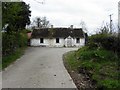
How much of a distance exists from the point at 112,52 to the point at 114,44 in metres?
0.68

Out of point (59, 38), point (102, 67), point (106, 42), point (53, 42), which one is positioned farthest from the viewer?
point (59, 38)

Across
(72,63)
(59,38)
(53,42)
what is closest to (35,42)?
(53,42)

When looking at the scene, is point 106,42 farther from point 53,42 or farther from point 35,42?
point 35,42

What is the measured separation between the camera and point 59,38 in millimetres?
68688

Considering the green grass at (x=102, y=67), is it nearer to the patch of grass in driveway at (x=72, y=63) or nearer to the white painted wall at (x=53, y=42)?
the patch of grass in driveway at (x=72, y=63)

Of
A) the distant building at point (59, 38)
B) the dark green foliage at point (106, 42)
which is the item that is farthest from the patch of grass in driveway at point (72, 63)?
the distant building at point (59, 38)

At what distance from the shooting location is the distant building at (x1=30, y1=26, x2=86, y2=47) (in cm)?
6788

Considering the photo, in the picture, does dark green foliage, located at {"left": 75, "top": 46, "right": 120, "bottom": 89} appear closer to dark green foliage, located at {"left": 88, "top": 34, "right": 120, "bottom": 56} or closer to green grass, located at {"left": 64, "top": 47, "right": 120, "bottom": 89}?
green grass, located at {"left": 64, "top": 47, "right": 120, "bottom": 89}

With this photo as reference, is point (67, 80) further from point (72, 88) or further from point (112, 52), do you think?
point (112, 52)

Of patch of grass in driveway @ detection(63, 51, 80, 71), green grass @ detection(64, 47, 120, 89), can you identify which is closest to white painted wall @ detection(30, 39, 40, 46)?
patch of grass in driveway @ detection(63, 51, 80, 71)

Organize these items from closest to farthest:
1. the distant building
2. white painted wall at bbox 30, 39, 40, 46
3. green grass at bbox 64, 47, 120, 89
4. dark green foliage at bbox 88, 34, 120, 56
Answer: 1. green grass at bbox 64, 47, 120, 89
2. dark green foliage at bbox 88, 34, 120, 56
3. the distant building
4. white painted wall at bbox 30, 39, 40, 46

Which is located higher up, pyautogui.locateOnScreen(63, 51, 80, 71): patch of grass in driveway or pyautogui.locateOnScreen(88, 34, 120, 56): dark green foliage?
pyautogui.locateOnScreen(88, 34, 120, 56): dark green foliage

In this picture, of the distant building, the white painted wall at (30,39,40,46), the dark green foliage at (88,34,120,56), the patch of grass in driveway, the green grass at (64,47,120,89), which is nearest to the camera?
the green grass at (64,47,120,89)

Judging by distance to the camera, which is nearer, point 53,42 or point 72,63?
point 72,63
